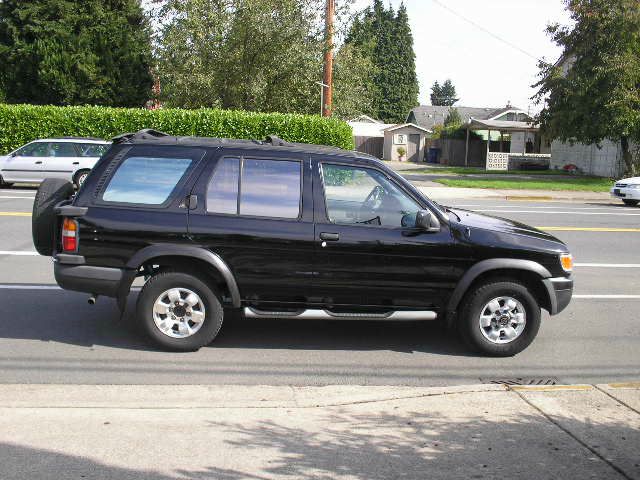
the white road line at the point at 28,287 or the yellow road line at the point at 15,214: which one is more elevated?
the yellow road line at the point at 15,214

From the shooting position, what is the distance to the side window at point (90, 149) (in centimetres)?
2050

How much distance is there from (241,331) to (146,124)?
19.1 metres

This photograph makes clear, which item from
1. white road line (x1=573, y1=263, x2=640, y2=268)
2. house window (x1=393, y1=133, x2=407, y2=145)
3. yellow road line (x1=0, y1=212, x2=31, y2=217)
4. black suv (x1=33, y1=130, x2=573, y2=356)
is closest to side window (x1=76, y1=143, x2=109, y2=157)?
yellow road line (x1=0, y1=212, x2=31, y2=217)

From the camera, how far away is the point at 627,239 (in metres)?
14.2

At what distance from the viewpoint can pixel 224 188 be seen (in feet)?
20.9

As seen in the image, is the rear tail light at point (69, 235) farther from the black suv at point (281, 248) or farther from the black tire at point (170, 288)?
the black tire at point (170, 288)

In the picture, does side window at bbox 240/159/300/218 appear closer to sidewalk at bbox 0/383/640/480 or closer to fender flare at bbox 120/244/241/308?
fender flare at bbox 120/244/241/308

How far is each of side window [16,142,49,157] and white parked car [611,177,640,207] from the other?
56.3ft

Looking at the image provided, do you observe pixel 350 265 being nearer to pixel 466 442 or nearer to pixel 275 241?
pixel 275 241

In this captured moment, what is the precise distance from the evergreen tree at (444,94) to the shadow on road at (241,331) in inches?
5515

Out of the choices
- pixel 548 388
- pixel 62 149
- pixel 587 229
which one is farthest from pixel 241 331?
pixel 62 149

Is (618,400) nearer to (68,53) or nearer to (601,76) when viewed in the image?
(601,76)

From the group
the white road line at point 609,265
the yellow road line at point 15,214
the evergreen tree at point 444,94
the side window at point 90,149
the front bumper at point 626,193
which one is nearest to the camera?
the white road line at point 609,265

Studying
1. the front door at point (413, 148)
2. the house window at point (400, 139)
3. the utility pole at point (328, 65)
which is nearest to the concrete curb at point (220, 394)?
the utility pole at point (328, 65)
